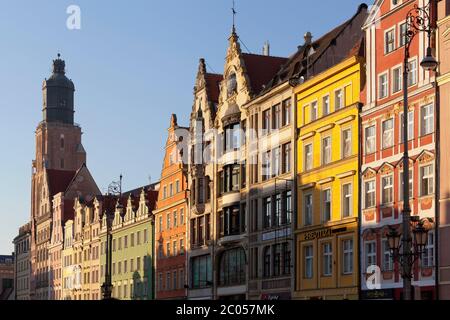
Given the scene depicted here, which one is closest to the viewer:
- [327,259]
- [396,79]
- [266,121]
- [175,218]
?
[396,79]

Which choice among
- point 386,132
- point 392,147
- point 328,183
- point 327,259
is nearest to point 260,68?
point 328,183

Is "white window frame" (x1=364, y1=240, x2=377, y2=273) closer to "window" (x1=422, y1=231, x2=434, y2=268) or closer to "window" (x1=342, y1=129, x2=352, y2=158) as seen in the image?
"window" (x1=422, y1=231, x2=434, y2=268)

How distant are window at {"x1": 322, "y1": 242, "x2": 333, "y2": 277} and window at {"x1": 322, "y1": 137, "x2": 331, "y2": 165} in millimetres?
4925

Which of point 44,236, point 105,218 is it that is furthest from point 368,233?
point 44,236

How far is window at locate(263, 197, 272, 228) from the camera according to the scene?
70688 mm

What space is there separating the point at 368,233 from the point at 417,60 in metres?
9.62

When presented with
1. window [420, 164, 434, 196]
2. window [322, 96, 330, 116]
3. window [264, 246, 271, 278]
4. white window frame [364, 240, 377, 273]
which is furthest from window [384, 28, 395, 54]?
window [264, 246, 271, 278]

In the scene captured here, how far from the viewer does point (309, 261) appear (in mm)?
63719

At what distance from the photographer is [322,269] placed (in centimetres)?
6138

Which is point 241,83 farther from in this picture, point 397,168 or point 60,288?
point 60,288

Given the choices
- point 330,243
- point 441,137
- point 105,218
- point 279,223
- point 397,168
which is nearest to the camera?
point 441,137

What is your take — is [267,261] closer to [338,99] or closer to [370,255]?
[338,99]

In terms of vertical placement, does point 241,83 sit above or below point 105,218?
above

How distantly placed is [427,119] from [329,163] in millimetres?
11708
